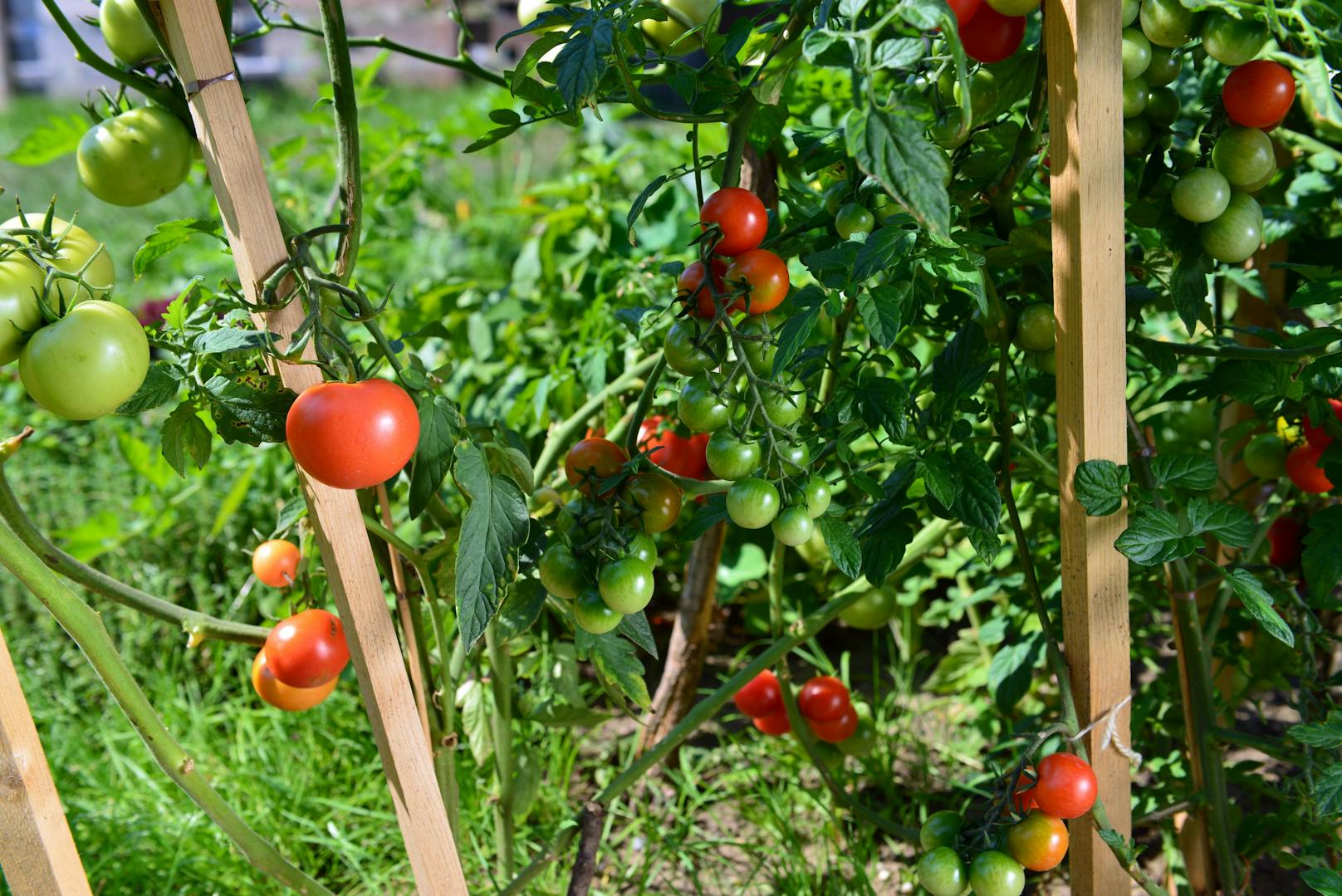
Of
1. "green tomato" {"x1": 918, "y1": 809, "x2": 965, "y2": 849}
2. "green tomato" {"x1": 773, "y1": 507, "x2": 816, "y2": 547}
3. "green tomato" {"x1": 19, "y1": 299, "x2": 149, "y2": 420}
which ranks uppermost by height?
"green tomato" {"x1": 19, "y1": 299, "x2": 149, "y2": 420}

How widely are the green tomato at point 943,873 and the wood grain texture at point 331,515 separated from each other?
43 cm

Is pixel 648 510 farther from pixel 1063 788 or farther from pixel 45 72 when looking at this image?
pixel 45 72

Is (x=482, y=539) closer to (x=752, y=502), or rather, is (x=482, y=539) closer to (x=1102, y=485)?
(x=752, y=502)

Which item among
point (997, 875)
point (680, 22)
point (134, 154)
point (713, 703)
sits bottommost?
point (997, 875)

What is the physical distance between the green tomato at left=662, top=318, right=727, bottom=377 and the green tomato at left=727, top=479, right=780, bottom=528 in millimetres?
95

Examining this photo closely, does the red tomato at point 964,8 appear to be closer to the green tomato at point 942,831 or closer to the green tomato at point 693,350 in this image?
the green tomato at point 693,350

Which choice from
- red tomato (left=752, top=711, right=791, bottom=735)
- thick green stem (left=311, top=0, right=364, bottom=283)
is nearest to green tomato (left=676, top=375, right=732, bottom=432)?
thick green stem (left=311, top=0, right=364, bottom=283)

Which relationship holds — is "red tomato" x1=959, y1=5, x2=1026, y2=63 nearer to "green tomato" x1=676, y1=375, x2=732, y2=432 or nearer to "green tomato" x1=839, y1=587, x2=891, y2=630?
"green tomato" x1=676, y1=375, x2=732, y2=432

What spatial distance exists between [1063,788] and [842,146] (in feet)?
1.83

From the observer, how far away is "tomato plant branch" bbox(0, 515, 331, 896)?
75 centimetres

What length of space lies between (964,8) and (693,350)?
32 centimetres

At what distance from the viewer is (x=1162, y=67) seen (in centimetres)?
86

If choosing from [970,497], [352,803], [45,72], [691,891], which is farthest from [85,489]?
[45,72]

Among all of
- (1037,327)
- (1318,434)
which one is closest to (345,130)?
Result: (1037,327)
